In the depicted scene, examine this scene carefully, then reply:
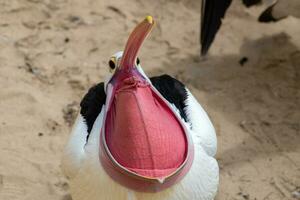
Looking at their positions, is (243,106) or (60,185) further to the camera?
(243,106)

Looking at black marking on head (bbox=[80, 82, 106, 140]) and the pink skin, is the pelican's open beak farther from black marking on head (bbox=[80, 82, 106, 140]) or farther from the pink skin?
black marking on head (bbox=[80, 82, 106, 140])

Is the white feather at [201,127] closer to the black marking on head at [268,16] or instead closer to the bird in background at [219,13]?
the bird in background at [219,13]

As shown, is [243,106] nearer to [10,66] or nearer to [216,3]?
[216,3]

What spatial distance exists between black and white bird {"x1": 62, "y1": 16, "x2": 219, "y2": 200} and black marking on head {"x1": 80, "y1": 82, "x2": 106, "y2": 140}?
0.40 ft

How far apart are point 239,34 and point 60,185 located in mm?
1727

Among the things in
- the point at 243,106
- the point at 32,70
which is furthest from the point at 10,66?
the point at 243,106

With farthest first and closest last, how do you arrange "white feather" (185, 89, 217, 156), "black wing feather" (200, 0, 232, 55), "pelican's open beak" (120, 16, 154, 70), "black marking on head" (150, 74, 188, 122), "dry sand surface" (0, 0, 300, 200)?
1. "black wing feather" (200, 0, 232, 55)
2. "dry sand surface" (0, 0, 300, 200)
3. "black marking on head" (150, 74, 188, 122)
4. "white feather" (185, 89, 217, 156)
5. "pelican's open beak" (120, 16, 154, 70)

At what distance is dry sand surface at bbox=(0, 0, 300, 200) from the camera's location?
308 cm

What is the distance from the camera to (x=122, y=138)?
2215mm

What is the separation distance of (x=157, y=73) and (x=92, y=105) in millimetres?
1172

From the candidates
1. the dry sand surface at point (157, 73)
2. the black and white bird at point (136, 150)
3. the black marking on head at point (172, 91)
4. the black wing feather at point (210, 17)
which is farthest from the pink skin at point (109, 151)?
the black wing feather at point (210, 17)

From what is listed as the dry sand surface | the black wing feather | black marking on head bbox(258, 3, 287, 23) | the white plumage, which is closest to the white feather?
the white plumage

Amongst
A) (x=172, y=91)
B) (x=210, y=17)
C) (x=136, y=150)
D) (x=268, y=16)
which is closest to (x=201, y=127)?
(x=172, y=91)

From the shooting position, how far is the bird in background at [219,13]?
3.56 metres
